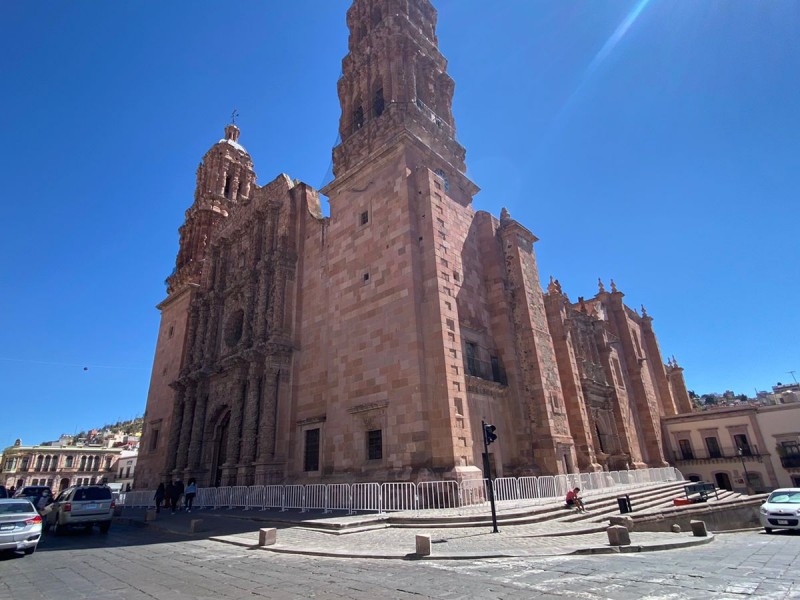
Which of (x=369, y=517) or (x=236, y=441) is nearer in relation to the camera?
(x=369, y=517)

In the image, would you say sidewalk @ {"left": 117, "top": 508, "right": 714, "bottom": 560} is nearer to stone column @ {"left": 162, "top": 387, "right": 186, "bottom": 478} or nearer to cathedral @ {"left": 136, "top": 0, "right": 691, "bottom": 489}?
cathedral @ {"left": 136, "top": 0, "right": 691, "bottom": 489}

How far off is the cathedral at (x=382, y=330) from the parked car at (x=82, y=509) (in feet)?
19.8

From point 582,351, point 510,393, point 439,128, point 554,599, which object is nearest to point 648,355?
point 582,351

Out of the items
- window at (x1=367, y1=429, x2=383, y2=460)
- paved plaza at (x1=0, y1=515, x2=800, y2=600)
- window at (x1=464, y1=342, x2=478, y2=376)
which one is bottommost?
paved plaza at (x1=0, y1=515, x2=800, y2=600)

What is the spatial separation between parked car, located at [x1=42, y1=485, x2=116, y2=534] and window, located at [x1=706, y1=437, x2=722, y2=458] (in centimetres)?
3875

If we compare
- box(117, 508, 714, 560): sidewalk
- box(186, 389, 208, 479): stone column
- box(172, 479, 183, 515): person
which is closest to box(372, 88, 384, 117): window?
box(186, 389, 208, 479): stone column

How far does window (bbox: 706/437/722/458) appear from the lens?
3262 centimetres

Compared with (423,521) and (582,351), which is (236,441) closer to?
(423,521)

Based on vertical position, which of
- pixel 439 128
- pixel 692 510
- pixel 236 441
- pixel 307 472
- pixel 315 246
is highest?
pixel 439 128

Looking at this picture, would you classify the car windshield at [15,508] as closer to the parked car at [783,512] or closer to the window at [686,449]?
the parked car at [783,512]

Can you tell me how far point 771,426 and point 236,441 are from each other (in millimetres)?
36700

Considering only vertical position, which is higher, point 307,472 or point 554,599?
point 307,472

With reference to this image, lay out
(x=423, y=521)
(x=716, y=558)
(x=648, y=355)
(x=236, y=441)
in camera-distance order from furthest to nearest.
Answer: (x=648, y=355), (x=236, y=441), (x=423, y=521), (x=716, y=558)

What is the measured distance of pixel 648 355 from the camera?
4078cm
